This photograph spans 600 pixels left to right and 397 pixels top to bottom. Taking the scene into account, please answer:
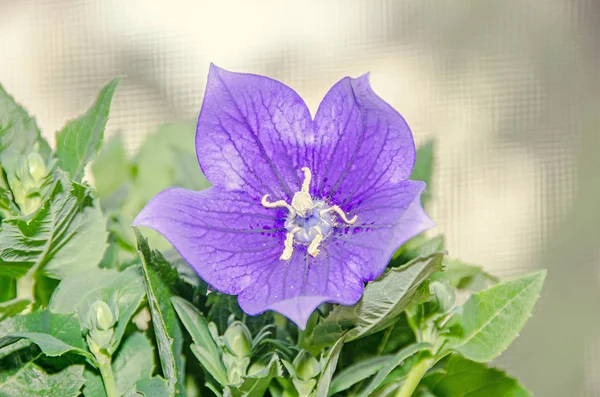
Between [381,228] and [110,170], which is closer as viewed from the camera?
[381,228]

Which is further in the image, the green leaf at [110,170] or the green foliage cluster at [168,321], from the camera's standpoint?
the green leaf at [110,170]

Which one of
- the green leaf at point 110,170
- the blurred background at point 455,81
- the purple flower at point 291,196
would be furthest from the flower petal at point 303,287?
the blurred background at point 455,81

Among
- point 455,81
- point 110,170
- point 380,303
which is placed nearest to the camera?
point 380,303

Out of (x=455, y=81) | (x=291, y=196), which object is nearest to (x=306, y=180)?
(x=291, y=196)

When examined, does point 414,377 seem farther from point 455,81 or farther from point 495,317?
point 455,81

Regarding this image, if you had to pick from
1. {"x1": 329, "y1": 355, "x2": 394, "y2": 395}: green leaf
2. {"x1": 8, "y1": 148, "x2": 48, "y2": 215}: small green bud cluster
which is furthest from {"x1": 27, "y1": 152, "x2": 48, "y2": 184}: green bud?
{"x1": 329, "y1": 355, "x2": 394, "y2": 395}: green leaf

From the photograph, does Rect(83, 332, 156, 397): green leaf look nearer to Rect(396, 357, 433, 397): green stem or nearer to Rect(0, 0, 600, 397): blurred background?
Rect(396, 357, 433, 397): green stem

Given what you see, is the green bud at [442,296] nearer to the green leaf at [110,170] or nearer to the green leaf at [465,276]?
the green leaf at [465,276]
